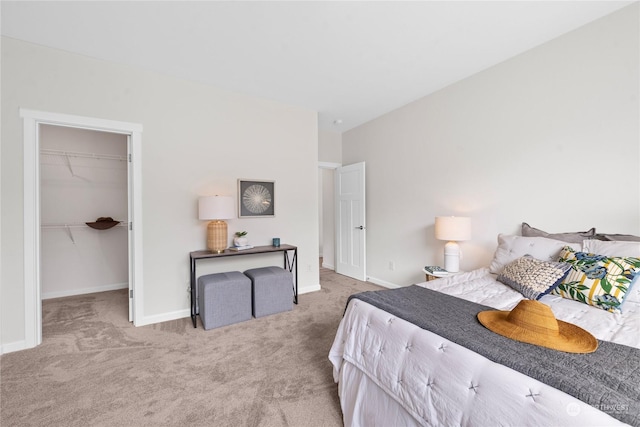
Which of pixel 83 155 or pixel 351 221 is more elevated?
pixel 83 155

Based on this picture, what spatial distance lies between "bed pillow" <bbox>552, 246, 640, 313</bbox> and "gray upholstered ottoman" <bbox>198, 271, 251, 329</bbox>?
8.79 feet

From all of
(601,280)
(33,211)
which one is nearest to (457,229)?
(601,280)

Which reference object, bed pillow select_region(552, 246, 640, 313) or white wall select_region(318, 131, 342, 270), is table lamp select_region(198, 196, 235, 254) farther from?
bed pillow select_region(552, 246, 640, 313)

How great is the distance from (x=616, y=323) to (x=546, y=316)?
554mm

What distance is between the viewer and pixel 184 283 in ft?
9.95

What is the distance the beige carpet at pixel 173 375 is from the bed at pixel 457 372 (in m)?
0.37

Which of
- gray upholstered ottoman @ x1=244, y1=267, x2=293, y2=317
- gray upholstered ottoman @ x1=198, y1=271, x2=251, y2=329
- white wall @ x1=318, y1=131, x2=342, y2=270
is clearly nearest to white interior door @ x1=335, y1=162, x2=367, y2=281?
white wall @ x1=318, y1=131, x2=342, y2=270

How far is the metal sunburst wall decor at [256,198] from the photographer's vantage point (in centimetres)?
340

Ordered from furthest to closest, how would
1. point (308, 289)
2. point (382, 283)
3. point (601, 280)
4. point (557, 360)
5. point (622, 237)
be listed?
point (382, 283)
point (308, 289)
point (622, 237)
point (601, 280)
point (557, 360)

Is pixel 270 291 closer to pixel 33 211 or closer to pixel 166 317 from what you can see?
pixel 166 317

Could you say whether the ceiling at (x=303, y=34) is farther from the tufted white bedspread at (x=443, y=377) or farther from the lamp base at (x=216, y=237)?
the tufted white bedspread at (x=443, y=377)

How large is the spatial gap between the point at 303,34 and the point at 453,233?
2395 mm

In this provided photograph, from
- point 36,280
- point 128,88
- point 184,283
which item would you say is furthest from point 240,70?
point 36,280

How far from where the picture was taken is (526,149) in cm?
253
